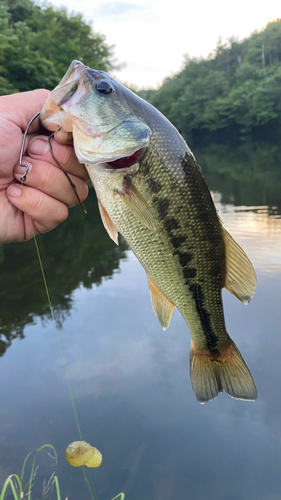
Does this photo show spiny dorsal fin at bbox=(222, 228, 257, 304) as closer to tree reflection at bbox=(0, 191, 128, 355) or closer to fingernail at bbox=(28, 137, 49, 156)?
fingernail at bbox=(28, 137, 49, 156)

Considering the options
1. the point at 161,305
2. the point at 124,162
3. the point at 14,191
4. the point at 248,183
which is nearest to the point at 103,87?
the point at 124,162

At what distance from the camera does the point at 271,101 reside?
57.6 meters

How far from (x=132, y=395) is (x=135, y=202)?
5.18 meters

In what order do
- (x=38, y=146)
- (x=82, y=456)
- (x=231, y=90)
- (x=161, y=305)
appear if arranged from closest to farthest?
(x=38, y=146), (x=161, y=305), (x=82, y=456), (x=231, y=90)

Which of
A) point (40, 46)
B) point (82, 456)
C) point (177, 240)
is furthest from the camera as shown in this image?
point (40, 46)

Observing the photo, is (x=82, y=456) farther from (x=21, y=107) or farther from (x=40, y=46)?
(x=40, y=46)

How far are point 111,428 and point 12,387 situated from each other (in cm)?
208

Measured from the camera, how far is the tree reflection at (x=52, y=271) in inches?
373

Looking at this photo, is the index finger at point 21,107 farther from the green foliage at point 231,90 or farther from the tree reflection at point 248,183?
the green foliage at point 231,90

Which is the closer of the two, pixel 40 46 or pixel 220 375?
pixel 220 375

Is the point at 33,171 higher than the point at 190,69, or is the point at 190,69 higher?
the point at 190,69

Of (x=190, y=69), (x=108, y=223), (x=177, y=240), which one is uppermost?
(x=190, y=69)

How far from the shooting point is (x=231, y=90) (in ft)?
218

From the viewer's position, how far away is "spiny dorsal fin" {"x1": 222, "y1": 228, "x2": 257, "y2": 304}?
7.66ft
